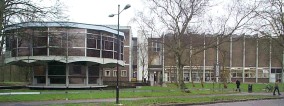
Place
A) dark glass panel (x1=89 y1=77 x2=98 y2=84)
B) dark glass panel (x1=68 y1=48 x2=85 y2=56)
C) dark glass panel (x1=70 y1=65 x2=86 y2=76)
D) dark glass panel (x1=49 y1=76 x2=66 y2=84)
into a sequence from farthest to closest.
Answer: dark glass panel (x1=89 y1=77 x2=98 y2=84)
dark glass panel (x1=70 y1=65 x2=86 y2=76)
dark glass panel (x1=49 y1=76 x2=66 y2=84)
dark glass panel (x1=68 y1=48 x2=85 y2=56)

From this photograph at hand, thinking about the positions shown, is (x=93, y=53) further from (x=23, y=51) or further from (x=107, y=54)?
(x=23, y=51)

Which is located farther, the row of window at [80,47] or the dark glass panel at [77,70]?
the dark glass panel at [77,70]

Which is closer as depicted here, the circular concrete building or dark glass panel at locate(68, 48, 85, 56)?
the circular concrete building

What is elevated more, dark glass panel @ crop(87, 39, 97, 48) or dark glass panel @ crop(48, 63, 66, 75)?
dark glass panel @ crop(87, 39, 97, 48)

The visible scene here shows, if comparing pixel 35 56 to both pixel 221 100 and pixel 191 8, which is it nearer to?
pixel 191 8

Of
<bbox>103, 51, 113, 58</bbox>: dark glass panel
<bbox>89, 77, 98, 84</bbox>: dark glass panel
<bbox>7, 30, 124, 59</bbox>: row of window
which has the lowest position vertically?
<bbox>89, 77, 98, 84</bbox>: dark glass panel

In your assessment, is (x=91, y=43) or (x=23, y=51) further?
(x=91, y=43)

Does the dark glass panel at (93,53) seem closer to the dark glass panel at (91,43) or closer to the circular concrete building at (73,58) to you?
the circular concrete building at (73,58)

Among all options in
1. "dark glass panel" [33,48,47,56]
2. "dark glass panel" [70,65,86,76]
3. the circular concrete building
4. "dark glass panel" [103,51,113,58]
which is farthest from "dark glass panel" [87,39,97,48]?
"dark glass panel" [33,48,47,56]

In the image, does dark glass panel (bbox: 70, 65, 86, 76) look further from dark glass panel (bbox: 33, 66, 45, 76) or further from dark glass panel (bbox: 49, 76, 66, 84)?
dark glass panel (bbox: 33, 66, 45, 76)

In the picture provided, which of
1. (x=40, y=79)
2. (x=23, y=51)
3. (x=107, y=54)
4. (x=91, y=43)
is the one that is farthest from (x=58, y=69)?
(x=107, y=54)

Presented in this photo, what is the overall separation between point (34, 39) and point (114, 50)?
64.2 feet

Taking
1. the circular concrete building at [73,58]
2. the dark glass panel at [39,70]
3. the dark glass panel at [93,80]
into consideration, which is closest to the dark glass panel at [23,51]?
the circular concrete building at [73,58]

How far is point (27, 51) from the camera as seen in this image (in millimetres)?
37438
